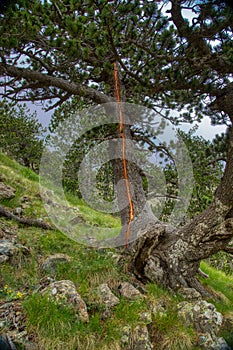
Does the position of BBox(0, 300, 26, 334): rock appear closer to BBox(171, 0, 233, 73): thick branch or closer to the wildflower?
the wildflower

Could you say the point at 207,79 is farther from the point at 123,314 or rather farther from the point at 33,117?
the point at 33,117

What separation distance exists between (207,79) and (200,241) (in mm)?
2526

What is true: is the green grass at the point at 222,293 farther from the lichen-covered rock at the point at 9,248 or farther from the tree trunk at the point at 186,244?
the lichen-covered rock at the point at 9,248

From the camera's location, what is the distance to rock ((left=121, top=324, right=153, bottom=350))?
338cm

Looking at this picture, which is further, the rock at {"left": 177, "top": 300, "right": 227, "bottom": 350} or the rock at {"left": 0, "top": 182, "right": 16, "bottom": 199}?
the rock at {"left": 0, "top": 182, "right": 16, "bottom": 199}

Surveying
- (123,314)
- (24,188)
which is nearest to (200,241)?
(123,314)

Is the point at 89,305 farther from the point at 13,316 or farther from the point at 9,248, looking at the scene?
the point at 9,248

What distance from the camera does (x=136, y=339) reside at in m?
3.42

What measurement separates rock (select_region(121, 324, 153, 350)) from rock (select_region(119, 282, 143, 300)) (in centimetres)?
65

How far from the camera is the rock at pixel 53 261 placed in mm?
4652

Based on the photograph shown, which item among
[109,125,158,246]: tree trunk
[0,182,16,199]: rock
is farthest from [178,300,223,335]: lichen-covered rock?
A: [0,182,16,199]: rock

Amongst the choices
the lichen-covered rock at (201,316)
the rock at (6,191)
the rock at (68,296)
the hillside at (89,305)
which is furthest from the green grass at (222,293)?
the rock at (6,191)

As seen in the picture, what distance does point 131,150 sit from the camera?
19.8 feet

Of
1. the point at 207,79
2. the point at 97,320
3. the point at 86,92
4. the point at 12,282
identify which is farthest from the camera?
the point at 86,92
